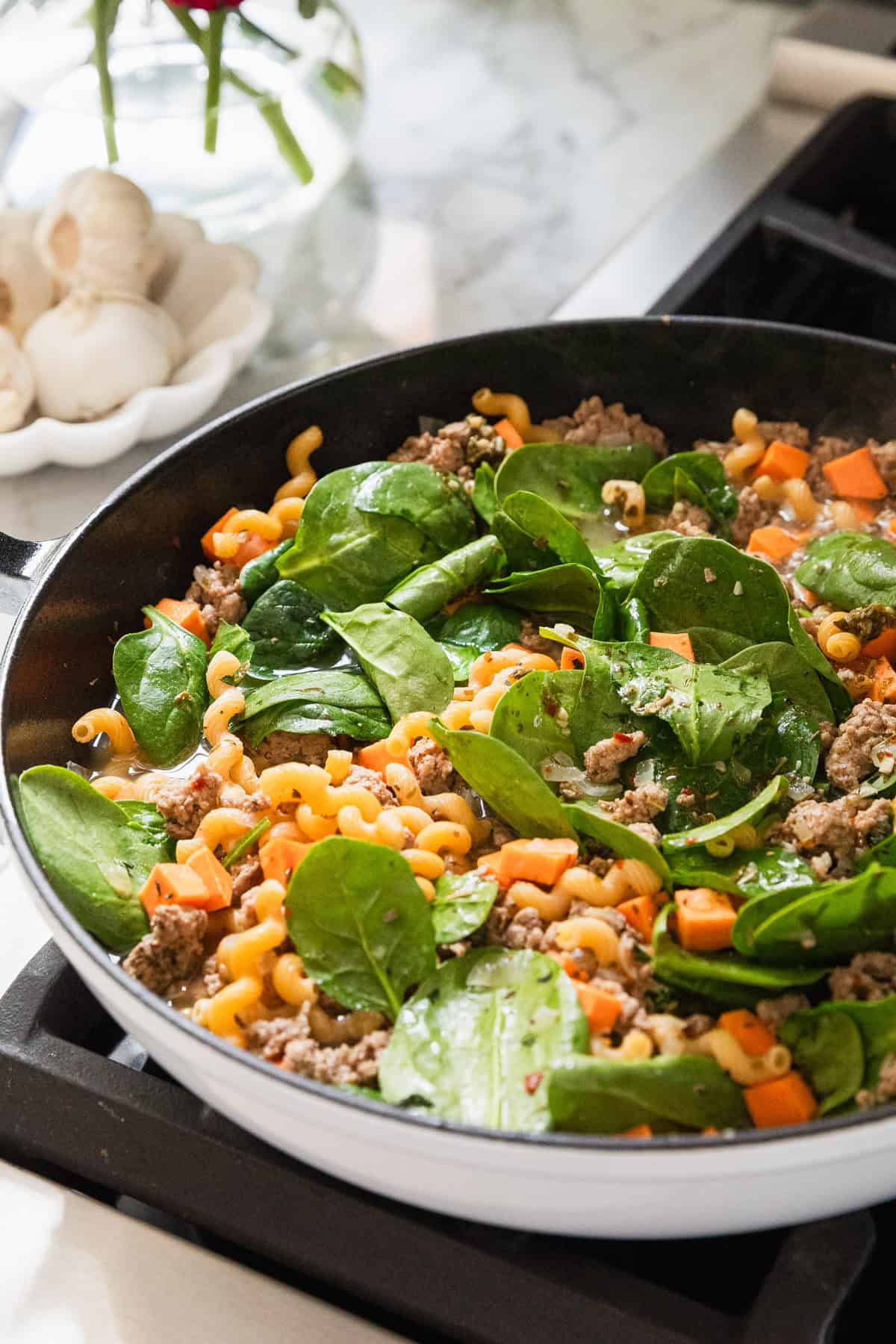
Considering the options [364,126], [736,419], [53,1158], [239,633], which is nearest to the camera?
[53,1158]

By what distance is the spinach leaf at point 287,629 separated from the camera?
1.21m

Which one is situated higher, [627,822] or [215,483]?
[215,483]

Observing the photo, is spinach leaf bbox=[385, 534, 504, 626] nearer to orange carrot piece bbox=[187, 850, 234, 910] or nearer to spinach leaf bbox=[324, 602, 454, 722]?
spinach leaf bbox=[324, 602, 454, 722]

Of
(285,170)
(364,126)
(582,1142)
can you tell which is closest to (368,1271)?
(582,1142)

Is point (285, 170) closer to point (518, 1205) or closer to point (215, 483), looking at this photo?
point (215, 483)

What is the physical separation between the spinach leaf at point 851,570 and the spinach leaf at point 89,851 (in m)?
0.62

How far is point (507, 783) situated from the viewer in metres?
1.01

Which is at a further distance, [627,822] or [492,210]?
[492,210]

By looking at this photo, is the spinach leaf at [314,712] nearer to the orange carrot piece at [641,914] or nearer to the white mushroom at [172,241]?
the orange carrot piece at [641,914]

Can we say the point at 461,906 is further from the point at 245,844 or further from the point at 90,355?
the point at 90,355

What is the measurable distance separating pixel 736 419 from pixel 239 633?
550 mm

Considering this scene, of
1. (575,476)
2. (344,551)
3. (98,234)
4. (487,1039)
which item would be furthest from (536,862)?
(98,234)

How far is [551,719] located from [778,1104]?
35 centimetres

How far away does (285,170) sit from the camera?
1762 mm
